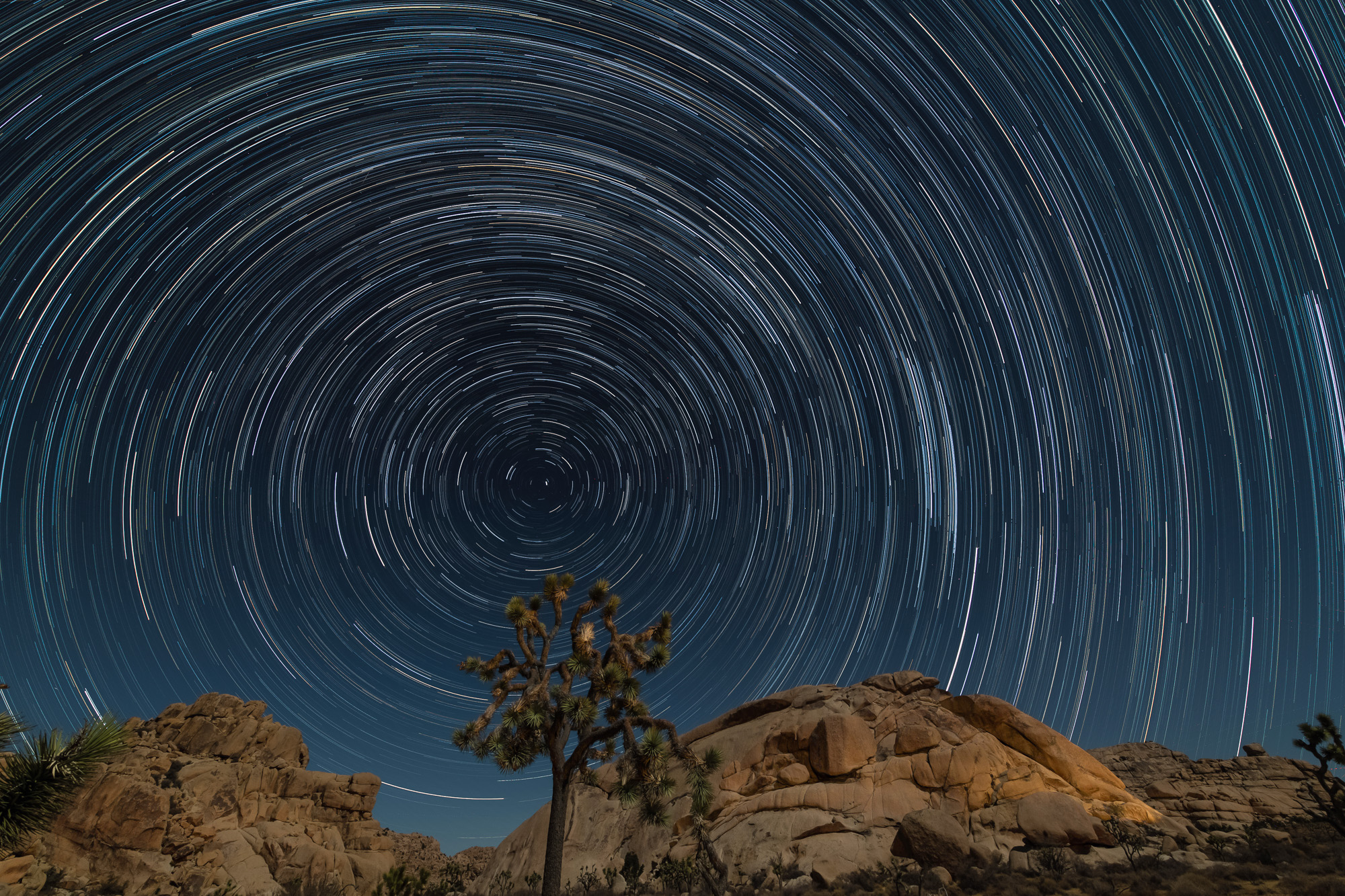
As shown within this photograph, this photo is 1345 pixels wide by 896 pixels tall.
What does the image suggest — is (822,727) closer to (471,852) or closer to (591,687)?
(591,687)

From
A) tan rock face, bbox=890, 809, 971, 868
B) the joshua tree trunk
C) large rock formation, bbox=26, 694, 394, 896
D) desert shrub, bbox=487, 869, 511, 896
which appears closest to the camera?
the joshua tree trunk

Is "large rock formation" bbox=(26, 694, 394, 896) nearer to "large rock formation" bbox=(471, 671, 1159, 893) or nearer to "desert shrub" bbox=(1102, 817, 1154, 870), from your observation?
"large rock formation" bbox=(471, 671, 1159, 893)

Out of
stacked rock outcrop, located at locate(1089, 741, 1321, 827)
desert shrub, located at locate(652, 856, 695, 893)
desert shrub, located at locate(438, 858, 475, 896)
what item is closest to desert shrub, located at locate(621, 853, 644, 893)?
desert shrub, located at locate(652, 856, 695, 893)

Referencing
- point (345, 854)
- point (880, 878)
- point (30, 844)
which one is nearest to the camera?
point (880, 878)

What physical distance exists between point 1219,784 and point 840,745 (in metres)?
28.0

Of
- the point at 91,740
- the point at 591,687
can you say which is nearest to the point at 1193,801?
the point at 591,687

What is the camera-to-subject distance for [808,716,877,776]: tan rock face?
1029 inches

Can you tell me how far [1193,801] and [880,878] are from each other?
876 inches

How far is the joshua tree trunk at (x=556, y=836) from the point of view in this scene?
15789mm

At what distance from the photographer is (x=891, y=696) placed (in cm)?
3159

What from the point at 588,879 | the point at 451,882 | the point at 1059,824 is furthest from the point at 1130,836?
the point at 451,882

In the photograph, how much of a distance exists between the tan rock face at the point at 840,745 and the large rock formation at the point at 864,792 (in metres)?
0.06

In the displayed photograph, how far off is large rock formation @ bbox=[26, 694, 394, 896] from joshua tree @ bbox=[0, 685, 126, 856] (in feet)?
78.7

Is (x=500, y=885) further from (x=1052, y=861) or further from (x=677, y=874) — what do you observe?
(x=1052, y=861)
